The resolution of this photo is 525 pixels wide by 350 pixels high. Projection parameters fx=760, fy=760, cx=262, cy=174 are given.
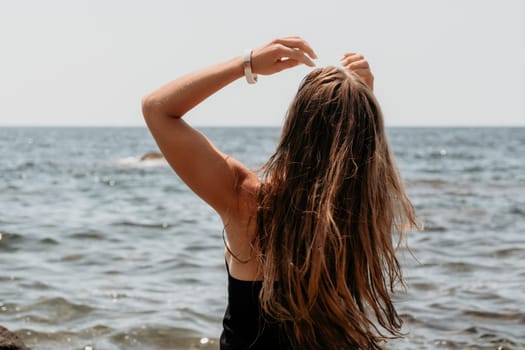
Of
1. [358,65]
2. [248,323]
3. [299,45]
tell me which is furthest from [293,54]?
[248,323]

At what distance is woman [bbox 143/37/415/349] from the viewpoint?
2.41m

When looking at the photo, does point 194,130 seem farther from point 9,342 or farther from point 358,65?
point 9,342

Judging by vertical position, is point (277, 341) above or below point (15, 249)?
above

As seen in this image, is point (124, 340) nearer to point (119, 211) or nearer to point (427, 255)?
point (427, 255)

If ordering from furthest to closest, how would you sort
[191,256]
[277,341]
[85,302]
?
[191,256]
[85,302]
[277,341]

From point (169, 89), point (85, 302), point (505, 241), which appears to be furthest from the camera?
point (505, 241)

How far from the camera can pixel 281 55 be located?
7.94 feet

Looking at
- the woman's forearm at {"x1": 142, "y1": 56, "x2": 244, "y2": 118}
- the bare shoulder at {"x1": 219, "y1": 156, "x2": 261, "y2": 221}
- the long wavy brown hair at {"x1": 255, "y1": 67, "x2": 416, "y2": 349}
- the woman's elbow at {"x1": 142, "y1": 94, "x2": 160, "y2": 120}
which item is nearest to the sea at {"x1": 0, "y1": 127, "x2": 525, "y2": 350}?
the long wavy brown hair at {"x1": 255, "y1": 67, "x2": 416, "y2": 349}

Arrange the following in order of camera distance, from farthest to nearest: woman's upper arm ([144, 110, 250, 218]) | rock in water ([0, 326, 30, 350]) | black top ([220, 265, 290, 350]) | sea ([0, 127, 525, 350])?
1. sea ([0, 127, 525, 350])
2. rock in water ([0, 326, 30, 350])
3. black top ([220, 265, 290, 350])
4. woman's upper arm ([144, 110, 250, 218])

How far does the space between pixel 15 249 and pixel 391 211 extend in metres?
8.97

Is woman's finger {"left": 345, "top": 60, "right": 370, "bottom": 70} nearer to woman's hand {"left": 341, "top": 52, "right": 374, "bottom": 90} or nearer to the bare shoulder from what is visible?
woman's hand {"left": 341, "top": 52, "right": 374, "bottom": 90}

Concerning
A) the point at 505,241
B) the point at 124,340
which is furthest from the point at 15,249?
the point at 505,241

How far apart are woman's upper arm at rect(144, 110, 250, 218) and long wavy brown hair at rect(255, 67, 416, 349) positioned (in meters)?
0.12

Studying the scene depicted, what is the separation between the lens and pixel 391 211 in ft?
8.34
